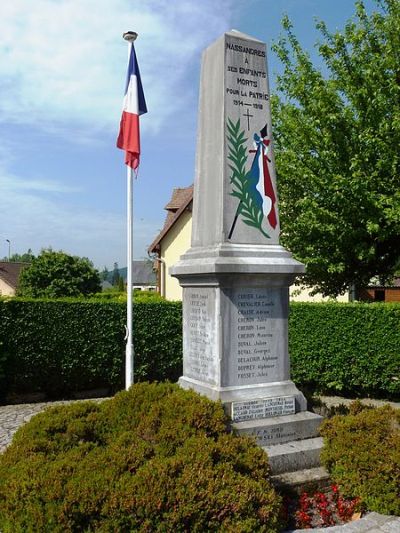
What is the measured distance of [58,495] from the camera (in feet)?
12.0

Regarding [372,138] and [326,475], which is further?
[372,138]

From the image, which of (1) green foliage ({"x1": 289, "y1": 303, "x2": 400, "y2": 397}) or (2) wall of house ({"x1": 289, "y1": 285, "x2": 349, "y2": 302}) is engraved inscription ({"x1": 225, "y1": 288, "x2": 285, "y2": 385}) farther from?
(2) wall of house ({"x1": 289, "y1": 285, "x2": 349, "y2": 302})

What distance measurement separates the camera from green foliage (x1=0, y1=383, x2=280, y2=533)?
3.61 m

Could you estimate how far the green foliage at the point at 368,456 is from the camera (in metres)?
4.50

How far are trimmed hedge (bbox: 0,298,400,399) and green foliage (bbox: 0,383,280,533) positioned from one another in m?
6.32

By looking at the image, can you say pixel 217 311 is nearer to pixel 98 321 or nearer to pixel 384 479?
pixel 384 479

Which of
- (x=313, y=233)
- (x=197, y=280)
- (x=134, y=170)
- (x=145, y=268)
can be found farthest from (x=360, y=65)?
(x=145, y=268)

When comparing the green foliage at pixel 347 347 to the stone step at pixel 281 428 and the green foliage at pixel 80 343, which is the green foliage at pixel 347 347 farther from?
the stone step at pixel 281 428

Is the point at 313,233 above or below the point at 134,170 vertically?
below

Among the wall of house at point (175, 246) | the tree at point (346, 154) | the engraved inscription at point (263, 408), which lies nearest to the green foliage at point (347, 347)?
the tree at point (346, 154)

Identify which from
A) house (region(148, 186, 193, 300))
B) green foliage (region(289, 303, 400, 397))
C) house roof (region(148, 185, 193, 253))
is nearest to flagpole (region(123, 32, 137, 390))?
green foliage (region(289, 303, 400, 397))

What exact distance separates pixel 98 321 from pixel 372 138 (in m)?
7.93

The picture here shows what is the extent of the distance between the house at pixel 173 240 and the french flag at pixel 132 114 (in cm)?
1647


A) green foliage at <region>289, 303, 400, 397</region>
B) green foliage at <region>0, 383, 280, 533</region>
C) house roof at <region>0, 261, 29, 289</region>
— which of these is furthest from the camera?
house roof at <region>0, 261, 29, 289</region>
